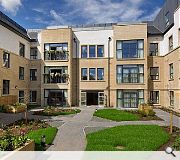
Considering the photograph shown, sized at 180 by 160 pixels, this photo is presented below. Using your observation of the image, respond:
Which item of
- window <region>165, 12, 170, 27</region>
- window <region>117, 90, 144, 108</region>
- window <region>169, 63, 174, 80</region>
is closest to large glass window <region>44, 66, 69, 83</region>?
window <region>117, 90, 144, 108</region>

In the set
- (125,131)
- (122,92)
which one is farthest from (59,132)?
(122,92)

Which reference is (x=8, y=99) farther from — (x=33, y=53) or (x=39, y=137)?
(x=39, y=137)

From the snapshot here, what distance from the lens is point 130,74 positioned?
2928 cm

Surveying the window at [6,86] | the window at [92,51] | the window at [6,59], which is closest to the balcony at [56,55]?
the window at [92,51]

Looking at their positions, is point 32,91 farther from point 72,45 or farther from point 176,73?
point 176,73

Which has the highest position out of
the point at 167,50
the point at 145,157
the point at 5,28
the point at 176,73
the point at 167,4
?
the point at 167,4

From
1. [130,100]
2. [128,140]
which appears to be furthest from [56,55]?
[128,140]

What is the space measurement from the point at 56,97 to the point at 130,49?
11729 millimetres

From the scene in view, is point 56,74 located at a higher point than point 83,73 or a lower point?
lower

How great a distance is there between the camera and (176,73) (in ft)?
81.1

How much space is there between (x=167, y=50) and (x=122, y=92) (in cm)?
775

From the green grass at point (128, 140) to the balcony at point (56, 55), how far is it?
18692 mm

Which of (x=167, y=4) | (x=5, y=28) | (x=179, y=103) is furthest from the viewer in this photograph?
(x=167, y=4)

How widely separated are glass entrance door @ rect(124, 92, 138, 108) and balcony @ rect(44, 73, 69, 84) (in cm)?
815
